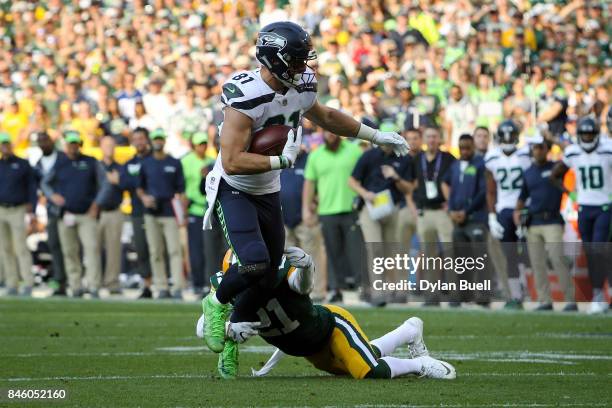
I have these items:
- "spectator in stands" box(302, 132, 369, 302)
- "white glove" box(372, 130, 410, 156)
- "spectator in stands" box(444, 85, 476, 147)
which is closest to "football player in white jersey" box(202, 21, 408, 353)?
"white glove" box(372, 130, 410, 156)

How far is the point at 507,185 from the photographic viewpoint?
15.6 metres

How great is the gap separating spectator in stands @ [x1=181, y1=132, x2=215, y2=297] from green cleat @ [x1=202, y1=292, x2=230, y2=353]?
32.9ft

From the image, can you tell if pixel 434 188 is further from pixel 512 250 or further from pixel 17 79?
pixel 17 79

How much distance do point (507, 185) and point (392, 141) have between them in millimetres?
7160

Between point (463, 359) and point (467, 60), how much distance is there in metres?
10.8

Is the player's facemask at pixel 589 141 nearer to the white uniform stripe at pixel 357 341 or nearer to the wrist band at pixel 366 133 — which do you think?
the wrist band at pixel 366 133

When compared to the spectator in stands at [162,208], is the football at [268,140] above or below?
above

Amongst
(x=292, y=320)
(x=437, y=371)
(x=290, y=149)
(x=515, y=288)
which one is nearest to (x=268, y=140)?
(x=290, y=149)

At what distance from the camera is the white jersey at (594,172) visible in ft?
47.6

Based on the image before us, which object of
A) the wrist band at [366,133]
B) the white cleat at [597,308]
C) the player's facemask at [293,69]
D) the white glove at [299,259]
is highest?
the player's facemask at [293,69]

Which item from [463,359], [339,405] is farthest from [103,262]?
[339,405]

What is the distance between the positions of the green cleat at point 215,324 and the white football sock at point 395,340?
0.86 m

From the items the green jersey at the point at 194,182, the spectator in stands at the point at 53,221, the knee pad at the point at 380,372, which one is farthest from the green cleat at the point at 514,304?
the knee pad at the point at 380,372

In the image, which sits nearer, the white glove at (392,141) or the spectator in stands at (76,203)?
the white glove at (392,141)
